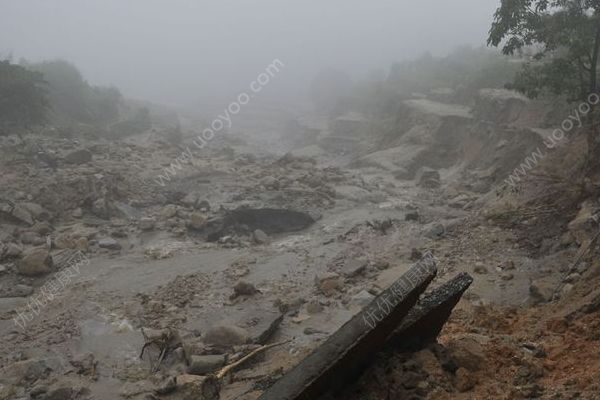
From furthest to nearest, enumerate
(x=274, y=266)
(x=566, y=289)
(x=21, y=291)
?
(x=274, y=266)
(x=21, y=291)
(x=566, y=289)

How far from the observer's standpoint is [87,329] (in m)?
6.56

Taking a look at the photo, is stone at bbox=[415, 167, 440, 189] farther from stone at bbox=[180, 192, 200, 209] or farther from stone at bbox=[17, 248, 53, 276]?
stone at bbox=[17, 248, 53, 276]

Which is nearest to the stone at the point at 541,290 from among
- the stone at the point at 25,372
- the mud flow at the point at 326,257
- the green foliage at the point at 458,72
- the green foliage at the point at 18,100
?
the mud flow at the point at 326,257

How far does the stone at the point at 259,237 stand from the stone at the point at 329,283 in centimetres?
243

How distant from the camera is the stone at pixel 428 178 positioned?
13.6m

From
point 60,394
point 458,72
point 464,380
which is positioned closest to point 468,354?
point 464,380

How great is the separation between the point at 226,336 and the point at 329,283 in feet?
6.40

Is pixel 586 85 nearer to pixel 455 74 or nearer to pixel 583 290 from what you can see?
pixel 583 290

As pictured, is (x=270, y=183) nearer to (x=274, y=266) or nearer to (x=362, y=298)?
(x=274, y=266)

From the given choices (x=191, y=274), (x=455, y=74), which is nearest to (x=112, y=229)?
(x=191, y=274)

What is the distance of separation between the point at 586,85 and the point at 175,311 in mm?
7492

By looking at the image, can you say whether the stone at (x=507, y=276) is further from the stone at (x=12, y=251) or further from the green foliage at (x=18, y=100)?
the green foliage at (x=18, y=100)

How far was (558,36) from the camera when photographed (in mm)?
8227

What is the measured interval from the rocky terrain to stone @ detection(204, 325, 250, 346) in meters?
0.02
